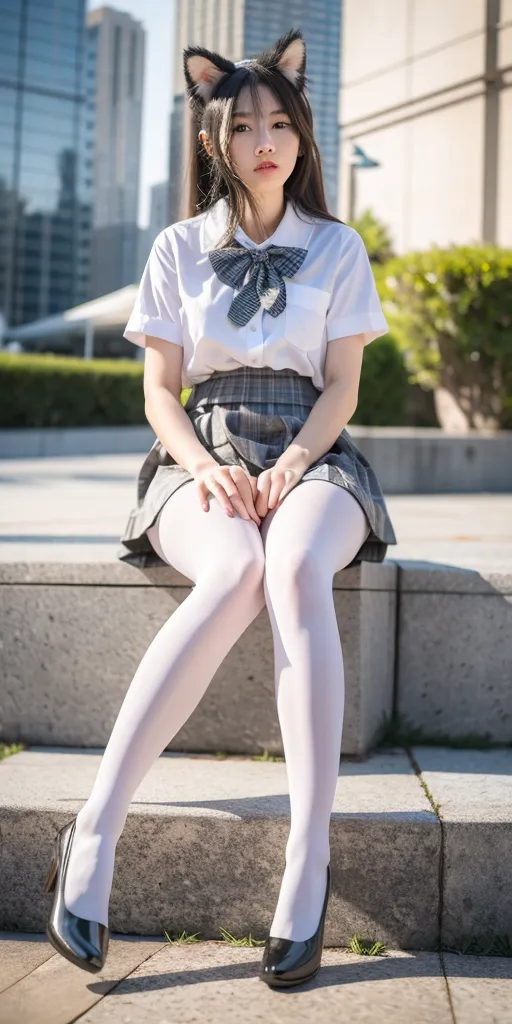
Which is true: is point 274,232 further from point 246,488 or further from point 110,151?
point 110,151

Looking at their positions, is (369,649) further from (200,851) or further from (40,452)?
(40,452)

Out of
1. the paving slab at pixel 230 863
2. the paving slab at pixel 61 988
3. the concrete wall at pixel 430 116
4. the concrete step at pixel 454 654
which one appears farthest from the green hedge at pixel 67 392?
the paving slab at pixel 61 988

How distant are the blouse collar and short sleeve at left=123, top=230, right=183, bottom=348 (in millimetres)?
100

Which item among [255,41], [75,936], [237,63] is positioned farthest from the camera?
[255,41]

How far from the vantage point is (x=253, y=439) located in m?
2.10

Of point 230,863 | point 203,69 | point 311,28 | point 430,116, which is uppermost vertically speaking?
point 430,116

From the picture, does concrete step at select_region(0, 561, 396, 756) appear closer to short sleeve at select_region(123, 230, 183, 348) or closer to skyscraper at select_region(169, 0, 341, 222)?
short sleeve at select_region(123, 230, 183, 348)

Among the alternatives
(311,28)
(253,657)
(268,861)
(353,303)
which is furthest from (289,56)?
(311,28)

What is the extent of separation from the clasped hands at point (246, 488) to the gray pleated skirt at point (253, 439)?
0.30 feet

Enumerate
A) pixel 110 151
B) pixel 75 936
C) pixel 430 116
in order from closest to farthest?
1. pixel 75 936
2. pixel 430 116
3. pixel 110 151

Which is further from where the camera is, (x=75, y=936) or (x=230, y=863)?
(x=230, y=863)

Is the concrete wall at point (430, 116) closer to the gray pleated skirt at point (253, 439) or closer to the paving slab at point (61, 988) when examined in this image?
the gray pleated skirt at point (253, 439)

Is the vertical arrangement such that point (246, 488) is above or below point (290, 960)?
above

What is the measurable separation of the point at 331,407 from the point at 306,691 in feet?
2.19
